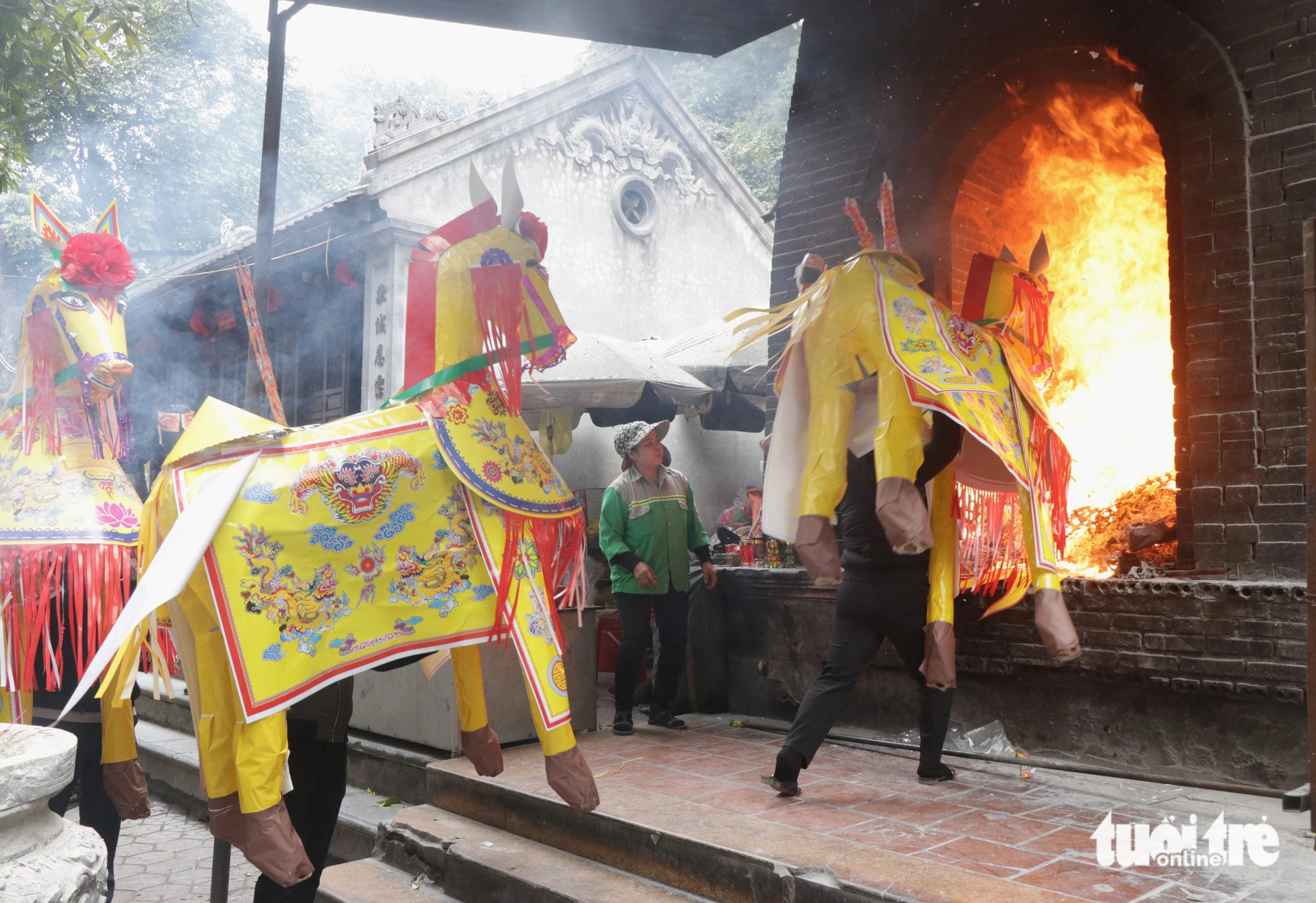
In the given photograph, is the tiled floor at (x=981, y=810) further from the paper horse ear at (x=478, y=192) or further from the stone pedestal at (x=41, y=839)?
the paper horse ear at (x=478, y=192)

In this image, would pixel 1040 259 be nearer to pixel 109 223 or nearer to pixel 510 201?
pixel 510 201

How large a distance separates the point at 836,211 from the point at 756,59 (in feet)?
35.3

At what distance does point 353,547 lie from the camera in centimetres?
328

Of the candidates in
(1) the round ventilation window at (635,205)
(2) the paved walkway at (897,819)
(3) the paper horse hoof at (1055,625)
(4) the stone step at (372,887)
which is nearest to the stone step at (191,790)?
(4) the stone step at (372,887)

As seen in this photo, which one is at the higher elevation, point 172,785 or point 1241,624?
point 1241,624

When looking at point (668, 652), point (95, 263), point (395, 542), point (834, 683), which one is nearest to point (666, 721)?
point (668, 652)

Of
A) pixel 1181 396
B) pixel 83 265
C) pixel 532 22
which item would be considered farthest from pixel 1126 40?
pixel 83 265

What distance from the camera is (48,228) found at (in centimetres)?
428

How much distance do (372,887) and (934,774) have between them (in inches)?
104

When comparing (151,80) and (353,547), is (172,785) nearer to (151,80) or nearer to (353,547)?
(353,547)

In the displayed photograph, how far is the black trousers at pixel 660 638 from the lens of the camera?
6078mm

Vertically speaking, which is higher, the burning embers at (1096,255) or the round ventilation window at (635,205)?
the round ventilation window at (635,205)

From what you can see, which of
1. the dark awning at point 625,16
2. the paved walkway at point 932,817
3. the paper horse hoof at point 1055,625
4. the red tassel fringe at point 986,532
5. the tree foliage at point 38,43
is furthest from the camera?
the dark awning at point 625,16

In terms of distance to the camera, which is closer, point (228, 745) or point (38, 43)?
point (228, 745)
